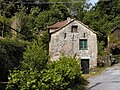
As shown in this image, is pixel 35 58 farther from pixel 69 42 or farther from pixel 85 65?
pixel 69 42

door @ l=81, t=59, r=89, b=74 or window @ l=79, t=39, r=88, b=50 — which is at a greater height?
window @ l=79, t=39, r=88, b=50

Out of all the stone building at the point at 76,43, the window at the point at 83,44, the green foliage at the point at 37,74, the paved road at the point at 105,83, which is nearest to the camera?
the green foliage at the point at 37,74

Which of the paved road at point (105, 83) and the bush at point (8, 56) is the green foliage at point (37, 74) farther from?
the paved road at point (105, 83)

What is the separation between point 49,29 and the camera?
49.5 metres

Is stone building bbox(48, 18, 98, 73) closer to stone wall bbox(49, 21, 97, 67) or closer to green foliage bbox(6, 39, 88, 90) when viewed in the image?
stone wall bbox(49, 21, 97, 67)

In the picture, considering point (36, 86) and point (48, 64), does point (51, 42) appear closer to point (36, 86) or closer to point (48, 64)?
point (48, 64)

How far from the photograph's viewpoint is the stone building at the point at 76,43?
45.6 meters

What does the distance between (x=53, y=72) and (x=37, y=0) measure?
58.2 meters

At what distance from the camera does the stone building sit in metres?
45.6

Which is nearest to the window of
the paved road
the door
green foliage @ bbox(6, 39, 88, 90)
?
the door

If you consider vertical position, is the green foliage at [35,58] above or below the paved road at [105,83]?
above

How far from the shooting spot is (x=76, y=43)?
45.9 m

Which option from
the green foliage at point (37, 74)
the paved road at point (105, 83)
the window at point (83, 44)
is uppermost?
the window at point (83, 44)

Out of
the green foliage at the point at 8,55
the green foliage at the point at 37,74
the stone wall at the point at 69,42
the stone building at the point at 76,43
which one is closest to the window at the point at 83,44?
the stone building at the point at 76,43
